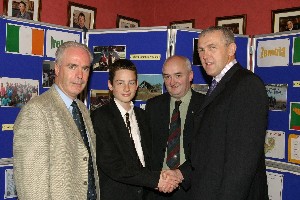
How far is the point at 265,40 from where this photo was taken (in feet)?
11.6

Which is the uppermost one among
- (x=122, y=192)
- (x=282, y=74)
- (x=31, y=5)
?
(x=31, y=5)

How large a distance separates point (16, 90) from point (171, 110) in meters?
1.31

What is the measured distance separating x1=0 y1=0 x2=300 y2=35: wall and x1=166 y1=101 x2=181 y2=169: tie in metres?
2.42

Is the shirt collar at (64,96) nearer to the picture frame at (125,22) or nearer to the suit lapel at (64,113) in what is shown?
the suit lapel at (64,113)

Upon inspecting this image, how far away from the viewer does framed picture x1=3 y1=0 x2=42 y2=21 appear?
430 cm

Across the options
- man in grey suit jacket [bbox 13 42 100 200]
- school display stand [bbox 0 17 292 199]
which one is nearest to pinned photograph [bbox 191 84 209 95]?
school display stand [bbox 0 17 292 199]

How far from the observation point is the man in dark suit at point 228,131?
6.46 feet

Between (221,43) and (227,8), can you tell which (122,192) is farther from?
(227,8)

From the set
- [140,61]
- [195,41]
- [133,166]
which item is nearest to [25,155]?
[133,166]

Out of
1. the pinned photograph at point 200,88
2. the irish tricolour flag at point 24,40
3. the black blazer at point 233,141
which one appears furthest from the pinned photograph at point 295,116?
the irish tricolour flag at point 24,40

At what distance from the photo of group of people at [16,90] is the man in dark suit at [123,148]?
900 mm

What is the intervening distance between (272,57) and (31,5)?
2.86m

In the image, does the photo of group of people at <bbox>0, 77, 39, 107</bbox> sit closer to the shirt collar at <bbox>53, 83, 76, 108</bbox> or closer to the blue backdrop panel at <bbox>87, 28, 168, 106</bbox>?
the blue backdrop panel at <bbox>87, 28, 168, 106</bbox>

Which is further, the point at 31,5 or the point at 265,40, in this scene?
the point at 31,5
